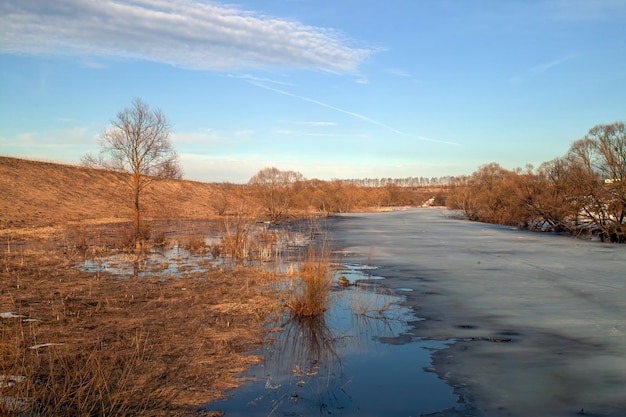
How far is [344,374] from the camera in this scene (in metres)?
5.83

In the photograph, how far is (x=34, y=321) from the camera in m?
7.48

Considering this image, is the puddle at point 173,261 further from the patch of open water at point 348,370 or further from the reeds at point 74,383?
the reeds at point 74,383

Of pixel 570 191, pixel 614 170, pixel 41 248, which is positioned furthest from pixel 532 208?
pixel 41 248

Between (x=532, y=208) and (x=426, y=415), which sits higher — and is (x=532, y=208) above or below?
above

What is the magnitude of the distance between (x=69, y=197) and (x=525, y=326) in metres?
43.8

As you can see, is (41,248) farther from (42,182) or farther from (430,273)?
(42,182)

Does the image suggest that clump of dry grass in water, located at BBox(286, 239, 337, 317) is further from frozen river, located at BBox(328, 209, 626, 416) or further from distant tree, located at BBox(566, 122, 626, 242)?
distant tree, located at BBox(566, 122, 626, 242)

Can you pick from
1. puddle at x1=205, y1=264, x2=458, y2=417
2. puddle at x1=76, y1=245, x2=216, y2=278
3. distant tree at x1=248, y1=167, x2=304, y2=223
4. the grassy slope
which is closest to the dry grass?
puddle at x1=205, y1=264, x2=458, y2=417

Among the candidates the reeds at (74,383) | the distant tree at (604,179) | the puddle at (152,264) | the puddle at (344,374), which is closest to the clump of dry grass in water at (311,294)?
the puddle at (344,374)

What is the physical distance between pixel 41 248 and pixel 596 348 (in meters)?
18.4

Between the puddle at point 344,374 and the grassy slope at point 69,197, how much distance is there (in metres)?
23.0

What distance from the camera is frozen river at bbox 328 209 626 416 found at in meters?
5.14

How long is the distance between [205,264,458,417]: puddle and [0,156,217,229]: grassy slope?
22959mm

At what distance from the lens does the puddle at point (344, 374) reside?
4.84 meters
